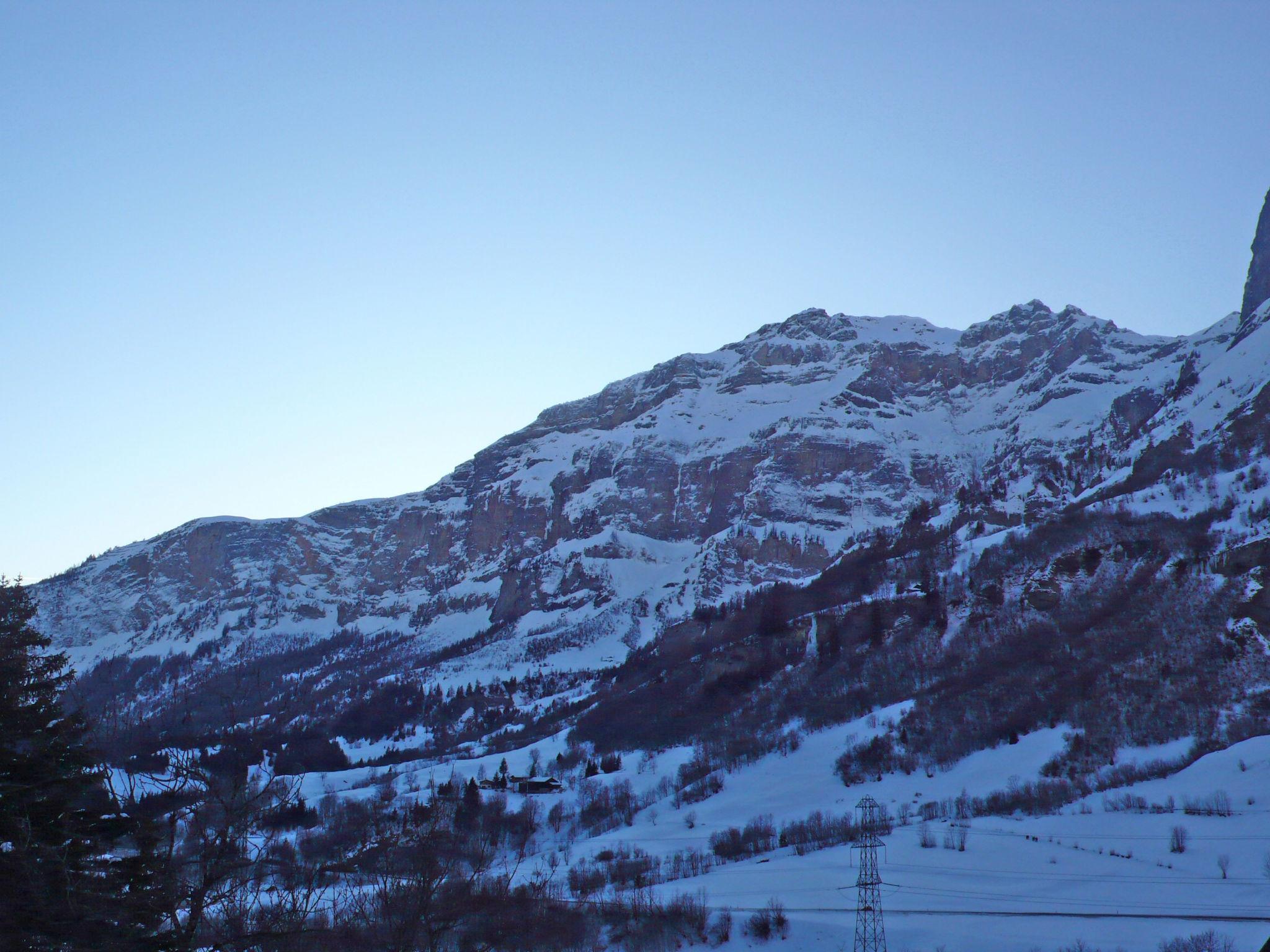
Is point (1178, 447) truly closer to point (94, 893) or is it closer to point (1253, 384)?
point (1253, 384)

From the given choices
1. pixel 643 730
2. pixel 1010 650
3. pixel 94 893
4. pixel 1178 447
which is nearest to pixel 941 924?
pixel 94 893

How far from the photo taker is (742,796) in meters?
79.4

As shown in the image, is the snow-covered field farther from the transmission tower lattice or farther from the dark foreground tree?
the dark foreground tree

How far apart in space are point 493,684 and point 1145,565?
409 ft

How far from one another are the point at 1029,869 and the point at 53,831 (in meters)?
42.9

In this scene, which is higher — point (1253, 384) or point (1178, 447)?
point (1253, 384)

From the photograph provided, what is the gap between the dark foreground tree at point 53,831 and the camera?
661 inches

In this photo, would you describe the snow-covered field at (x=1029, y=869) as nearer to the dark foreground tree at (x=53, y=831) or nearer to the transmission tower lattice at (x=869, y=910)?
the transmission tower lattice at (x=869, y=910)

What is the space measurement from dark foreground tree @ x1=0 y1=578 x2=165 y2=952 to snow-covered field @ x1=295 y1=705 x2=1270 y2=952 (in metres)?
29.3

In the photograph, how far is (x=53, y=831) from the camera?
1927cm

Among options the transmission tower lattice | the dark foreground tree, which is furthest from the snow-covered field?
the dark foreground tree

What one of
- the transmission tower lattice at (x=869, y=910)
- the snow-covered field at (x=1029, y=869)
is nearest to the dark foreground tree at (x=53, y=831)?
the transmission tower lattice at (x=869, y=910)

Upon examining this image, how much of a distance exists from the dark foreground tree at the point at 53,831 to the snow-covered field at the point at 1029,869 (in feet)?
96.3

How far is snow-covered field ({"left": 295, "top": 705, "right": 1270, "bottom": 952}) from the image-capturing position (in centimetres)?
3925
